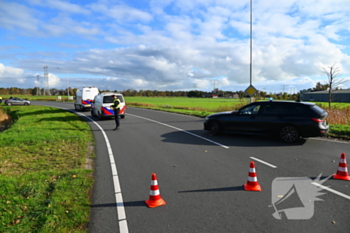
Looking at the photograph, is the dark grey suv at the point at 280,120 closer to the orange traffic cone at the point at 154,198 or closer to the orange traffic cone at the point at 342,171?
the orange traffic cone at the point at 342,171

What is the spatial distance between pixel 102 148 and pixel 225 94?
489 ft

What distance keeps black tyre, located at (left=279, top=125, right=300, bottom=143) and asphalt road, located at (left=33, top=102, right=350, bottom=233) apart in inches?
16.9

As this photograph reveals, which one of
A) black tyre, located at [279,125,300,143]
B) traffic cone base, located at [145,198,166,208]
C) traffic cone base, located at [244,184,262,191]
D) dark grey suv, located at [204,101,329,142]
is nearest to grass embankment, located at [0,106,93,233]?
traffic cone base, located at [145,198,166,208]

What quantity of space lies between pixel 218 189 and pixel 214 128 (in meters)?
6.45

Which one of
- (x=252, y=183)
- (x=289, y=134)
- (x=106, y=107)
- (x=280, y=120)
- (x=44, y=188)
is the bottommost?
(x=44, y=188)

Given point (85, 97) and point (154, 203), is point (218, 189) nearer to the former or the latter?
point (154, 203)

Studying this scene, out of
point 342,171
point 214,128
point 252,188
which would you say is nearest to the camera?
point 252,188

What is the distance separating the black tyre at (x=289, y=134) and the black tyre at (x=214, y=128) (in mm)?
2611

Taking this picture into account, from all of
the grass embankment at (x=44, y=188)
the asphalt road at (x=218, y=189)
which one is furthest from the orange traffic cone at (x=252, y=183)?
the grass embankment at (x=44, y=188)

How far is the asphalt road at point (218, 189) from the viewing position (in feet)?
12.1

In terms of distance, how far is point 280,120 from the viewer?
9.64 m

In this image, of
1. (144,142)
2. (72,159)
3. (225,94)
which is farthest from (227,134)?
(225,94)

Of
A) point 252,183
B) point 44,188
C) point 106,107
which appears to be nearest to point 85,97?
point 106,107

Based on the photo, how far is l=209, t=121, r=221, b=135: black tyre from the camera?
1119 cm
